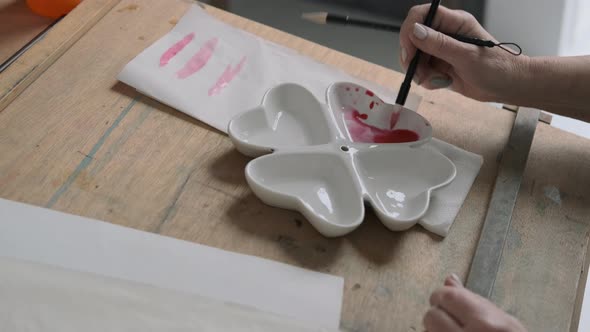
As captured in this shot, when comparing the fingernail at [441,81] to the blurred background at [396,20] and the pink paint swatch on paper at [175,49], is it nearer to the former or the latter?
the pink paint swatch on paper at [175,49]

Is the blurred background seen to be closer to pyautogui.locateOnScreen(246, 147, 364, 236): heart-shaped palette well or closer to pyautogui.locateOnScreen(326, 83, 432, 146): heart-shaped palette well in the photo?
pyautogui.locateOnScreen(326, 83, 432, 146): heart-shaped palette well

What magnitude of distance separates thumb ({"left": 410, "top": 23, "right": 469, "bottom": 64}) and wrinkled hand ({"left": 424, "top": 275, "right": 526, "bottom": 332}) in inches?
15.8

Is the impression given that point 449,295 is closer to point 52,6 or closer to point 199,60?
point 199,60

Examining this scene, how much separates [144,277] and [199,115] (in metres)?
0.30

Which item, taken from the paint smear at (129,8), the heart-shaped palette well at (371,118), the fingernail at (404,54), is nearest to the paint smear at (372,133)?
the heart-shaped palette well at (371,118)

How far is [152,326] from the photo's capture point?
2.08ft

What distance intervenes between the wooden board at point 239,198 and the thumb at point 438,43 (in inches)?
4.8

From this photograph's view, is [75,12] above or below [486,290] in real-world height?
above

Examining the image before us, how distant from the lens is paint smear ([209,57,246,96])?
0.96 m

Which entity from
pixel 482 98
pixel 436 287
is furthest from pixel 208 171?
pixel 482 98

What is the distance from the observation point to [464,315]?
651mm

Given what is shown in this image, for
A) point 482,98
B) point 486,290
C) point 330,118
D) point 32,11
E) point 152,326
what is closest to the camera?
point 152,326

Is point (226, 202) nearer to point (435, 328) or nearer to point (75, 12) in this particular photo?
point (435, 328)

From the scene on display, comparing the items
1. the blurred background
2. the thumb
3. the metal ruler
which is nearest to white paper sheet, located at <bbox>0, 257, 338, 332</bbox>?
the metal ruler
